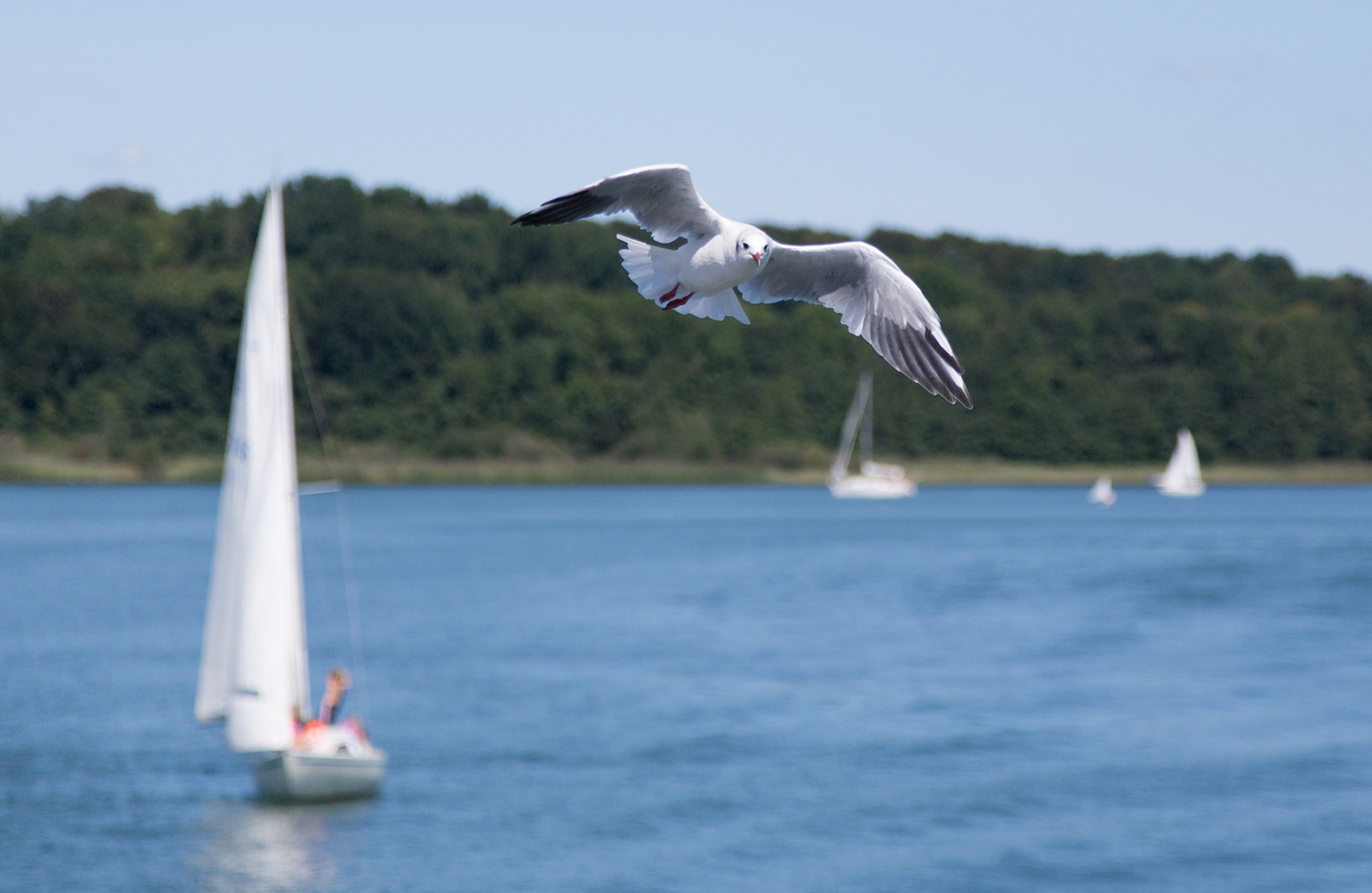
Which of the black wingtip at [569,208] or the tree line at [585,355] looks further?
the tree line at [585,355]

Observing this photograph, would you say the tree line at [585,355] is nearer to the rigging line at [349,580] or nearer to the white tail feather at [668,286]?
the rigging line at [349,580]

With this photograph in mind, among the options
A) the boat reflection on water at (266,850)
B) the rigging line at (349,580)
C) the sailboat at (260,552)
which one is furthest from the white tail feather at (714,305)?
A: the rigging line at (349,580)

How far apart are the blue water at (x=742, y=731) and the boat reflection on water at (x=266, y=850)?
170mm

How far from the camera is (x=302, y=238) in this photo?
14812 centimetres

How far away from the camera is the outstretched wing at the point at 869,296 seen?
275 inches

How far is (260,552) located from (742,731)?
3798 cm

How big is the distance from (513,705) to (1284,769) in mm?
40437

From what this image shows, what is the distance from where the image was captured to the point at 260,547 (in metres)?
45.7

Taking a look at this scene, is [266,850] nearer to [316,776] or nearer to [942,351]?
[316,776]

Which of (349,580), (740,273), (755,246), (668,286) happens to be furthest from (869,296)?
(349,580)

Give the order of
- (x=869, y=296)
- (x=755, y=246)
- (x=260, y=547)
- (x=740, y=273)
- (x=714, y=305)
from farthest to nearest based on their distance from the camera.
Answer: (x=260, y=547) < (x=869, y=296) < (x=714, y=305) < (x=740, y=273) < (x=755, y=246)

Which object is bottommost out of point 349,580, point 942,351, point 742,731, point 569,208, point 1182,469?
point 742,731

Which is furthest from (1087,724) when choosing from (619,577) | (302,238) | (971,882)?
(302,238)

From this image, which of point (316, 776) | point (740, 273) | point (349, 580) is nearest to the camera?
point (740, 273)
